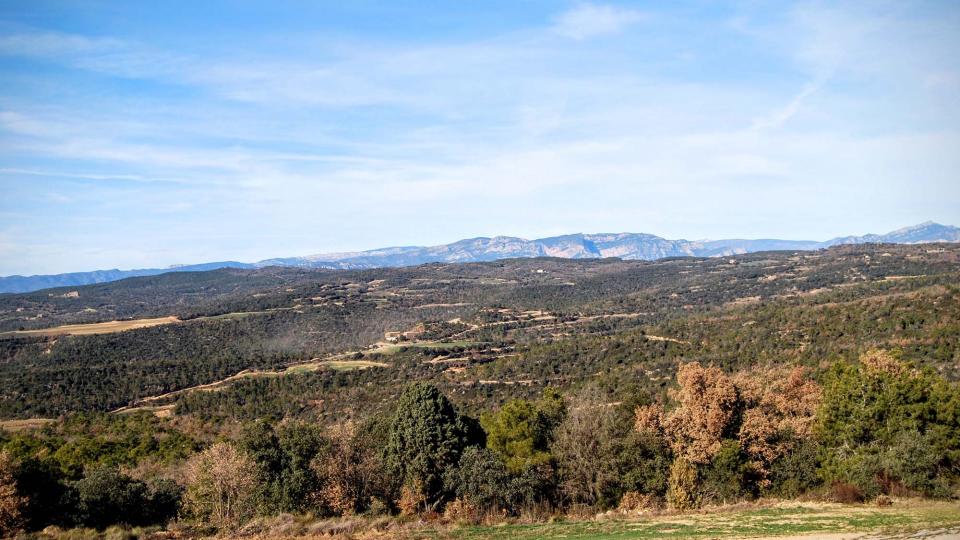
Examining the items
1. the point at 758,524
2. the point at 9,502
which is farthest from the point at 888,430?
the point at 9,502

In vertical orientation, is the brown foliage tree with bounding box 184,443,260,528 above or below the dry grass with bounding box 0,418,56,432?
above

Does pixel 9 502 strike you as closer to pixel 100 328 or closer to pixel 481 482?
pixel 481 482

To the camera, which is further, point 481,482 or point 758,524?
point 481,482

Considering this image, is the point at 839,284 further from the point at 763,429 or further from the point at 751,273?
the point at 763,429

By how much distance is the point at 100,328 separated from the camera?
132375 millimetres

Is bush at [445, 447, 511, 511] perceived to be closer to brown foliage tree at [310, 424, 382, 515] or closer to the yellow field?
brown foliage tree at [310, 424, 382, 515]

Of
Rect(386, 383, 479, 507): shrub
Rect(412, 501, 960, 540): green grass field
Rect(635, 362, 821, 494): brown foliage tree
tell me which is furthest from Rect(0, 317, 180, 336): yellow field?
Rect(412, 501, 960, 540): green grass field

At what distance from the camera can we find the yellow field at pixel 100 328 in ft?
415

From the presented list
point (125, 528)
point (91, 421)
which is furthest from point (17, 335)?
point (125, 528)

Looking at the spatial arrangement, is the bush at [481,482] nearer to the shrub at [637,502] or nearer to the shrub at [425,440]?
the shrub at [425,440]

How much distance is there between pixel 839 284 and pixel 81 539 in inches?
5375

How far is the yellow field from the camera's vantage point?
415 feet

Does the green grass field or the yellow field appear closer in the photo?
the green grass field

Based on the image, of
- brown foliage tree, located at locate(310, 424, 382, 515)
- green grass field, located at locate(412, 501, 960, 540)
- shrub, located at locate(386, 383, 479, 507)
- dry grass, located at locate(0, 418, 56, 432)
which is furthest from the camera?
dry grass, located at locate(0, 418, 56, 432)
